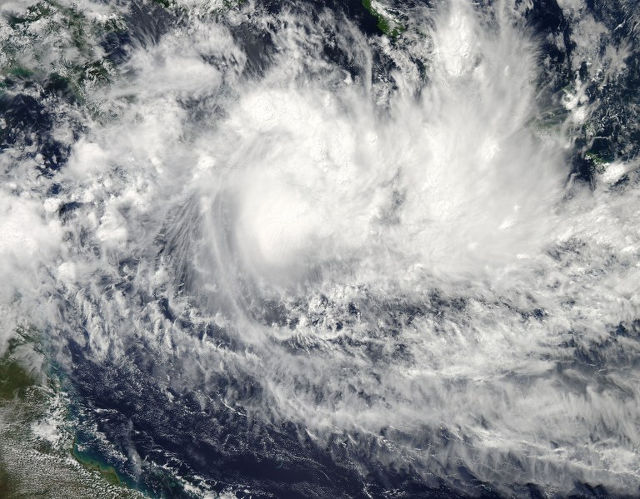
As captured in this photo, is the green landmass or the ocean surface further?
the green landmass

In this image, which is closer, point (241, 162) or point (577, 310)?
point (577, 310)

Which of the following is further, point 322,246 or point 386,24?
point 322,246

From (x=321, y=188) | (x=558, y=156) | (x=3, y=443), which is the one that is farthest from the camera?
(x=3, y=443)

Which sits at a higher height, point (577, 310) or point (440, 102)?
point (440, 102)

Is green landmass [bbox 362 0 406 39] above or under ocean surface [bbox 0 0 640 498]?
above

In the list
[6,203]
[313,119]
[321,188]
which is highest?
[313,119]

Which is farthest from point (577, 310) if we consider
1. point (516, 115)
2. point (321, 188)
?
point (321, 188)

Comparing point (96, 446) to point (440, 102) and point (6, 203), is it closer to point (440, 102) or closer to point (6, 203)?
point (6, 203)

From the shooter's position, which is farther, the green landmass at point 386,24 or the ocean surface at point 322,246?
the green landmass at point 386,24

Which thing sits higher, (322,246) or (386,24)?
(386,24)

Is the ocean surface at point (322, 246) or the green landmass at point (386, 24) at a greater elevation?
the green landmass at point (386, 24)

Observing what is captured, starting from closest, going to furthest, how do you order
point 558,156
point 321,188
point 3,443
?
point 558,156 < point 321,188 < point 3,443
